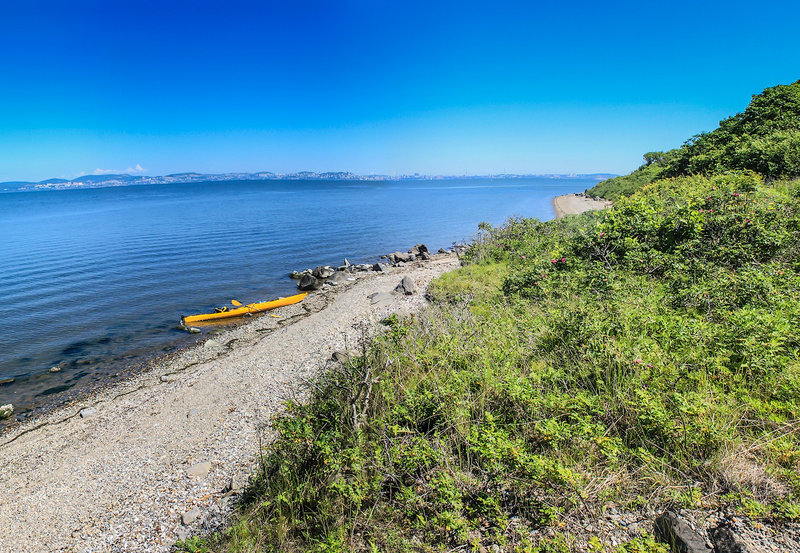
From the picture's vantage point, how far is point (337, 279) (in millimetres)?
24156

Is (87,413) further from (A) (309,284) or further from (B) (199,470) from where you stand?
(A) (309,284)

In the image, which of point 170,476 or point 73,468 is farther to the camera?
point 73,468

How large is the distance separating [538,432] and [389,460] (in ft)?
6.14

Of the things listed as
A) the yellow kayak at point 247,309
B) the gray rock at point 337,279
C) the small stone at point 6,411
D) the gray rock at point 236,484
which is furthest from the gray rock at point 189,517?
the gray rock at point 337,279

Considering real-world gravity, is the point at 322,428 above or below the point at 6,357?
above

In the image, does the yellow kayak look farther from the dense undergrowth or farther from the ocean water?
the dense undergrowth

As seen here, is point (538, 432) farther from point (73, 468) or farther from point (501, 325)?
point (73, 468)

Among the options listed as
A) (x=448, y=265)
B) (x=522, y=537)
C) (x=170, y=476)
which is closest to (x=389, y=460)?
(x=522, y=537)

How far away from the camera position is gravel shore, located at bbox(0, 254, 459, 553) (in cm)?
641

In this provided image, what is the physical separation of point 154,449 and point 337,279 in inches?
635

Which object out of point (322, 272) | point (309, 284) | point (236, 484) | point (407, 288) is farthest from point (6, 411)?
point (322, 272)

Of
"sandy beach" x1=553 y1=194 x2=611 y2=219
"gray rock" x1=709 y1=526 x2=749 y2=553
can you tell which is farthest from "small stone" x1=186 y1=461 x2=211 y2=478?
"sandy beach" x1=553 y1=194 x2=611 y2=219

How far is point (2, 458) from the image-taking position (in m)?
9.17

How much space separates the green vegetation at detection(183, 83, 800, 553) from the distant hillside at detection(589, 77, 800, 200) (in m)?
12.9
